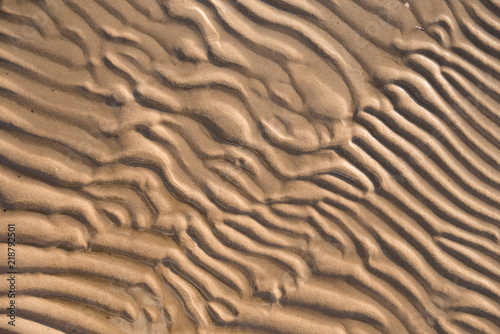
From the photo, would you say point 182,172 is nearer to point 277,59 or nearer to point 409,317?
point 277,59

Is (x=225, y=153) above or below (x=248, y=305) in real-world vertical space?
above

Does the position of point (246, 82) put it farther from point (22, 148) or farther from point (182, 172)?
point (22, 148)

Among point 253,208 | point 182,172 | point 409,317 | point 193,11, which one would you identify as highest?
point 193,11

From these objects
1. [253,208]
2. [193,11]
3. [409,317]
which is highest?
[193,11]

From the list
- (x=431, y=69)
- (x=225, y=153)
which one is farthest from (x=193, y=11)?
(x=431, y=69)

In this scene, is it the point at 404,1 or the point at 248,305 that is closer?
the point at 248,305

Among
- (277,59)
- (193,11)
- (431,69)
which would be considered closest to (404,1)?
(431,69)
